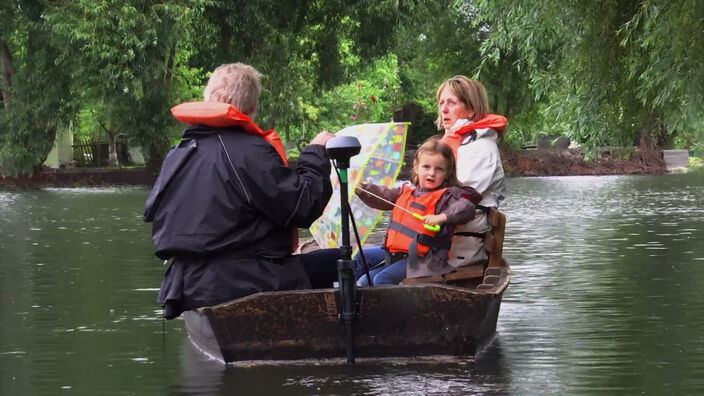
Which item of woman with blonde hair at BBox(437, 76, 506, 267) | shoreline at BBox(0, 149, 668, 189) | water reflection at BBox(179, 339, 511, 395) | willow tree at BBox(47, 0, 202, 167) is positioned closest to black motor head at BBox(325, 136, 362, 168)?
water reflection at BBox(179, 339, 511, 395)

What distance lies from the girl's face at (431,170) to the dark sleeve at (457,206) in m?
0.09

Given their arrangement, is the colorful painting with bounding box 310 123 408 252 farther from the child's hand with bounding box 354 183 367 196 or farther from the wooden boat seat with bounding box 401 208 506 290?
the wooden boat seat with bounding box 401 208 506 290

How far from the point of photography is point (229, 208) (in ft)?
25.8

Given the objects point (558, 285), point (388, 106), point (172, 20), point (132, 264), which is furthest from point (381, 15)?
point (388, 106)

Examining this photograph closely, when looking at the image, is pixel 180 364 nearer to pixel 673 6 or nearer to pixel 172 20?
pixel 673 6

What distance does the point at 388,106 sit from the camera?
75875mm

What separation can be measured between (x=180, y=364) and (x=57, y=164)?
55008 millimetres

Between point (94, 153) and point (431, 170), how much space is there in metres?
57.8

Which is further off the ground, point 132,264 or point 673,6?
point 673,6

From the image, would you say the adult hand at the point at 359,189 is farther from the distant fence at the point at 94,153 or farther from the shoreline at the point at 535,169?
the distant fence at the point at 94,153

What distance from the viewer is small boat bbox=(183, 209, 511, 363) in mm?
8062

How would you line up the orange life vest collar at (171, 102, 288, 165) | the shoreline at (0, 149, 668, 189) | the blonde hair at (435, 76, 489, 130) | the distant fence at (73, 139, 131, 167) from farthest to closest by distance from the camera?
the distant fence at (73, 139, 131, 167), the shoreline at (0, 149, 668, 189), the blonde hair at (435, 76, 489, 130), the orange life vest collar at (171, 102, 288, 165)

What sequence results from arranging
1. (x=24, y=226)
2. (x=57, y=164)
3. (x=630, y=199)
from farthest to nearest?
(x=57, y=164) → (x=630, y=199) → (x=24, y=226)

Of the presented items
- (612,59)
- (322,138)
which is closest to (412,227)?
(322,138)
